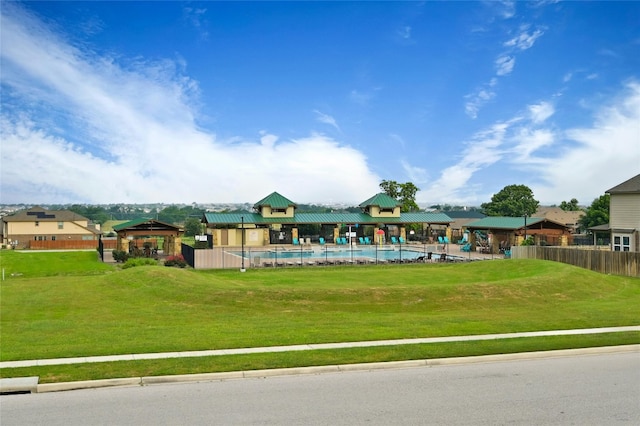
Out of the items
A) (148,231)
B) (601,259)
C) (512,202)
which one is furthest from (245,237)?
(512,202)

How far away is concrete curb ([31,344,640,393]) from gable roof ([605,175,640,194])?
2821cm

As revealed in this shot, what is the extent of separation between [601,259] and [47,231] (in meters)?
75.7

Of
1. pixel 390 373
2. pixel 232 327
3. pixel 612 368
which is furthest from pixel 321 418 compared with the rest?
pixel 232 327

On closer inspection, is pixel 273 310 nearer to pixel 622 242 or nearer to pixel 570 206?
pixel 622 242

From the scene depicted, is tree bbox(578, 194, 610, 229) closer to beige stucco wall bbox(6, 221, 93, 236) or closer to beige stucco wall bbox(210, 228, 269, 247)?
beige stucco wall bbox(210, 228, 269, 247)

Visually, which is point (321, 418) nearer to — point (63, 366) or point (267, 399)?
point (267, 399)

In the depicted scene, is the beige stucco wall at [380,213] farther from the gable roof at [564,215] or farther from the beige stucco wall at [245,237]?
the gable roof at [564,215]

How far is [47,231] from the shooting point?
84.0 metres

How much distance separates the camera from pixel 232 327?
696 inches

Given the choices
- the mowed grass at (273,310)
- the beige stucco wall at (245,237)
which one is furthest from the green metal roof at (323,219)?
the mowed grass at (273,310)

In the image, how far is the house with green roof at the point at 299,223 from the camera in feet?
218

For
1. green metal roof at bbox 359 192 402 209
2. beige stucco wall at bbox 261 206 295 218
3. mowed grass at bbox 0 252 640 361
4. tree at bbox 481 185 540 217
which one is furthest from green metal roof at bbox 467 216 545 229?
tree at bbox 481 185 540 217

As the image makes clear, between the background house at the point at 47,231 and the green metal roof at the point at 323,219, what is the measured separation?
933 inches

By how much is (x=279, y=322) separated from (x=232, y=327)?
1.70 metres
